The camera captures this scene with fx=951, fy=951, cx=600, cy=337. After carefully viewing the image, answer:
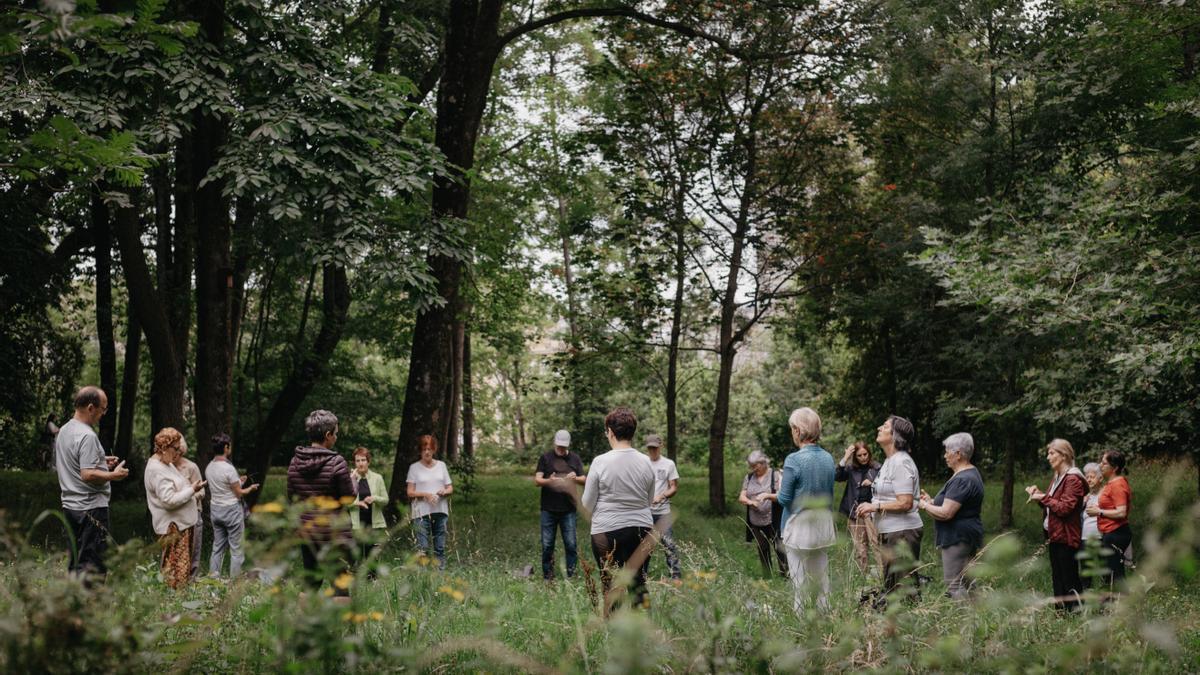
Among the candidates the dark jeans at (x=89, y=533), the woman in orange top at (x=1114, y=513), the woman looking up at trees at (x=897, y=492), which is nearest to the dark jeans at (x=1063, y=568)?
the woman in orange top at (x=1114, y=513)

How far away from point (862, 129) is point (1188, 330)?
36.1 ft

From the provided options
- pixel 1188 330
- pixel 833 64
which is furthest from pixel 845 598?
pixel 833 64

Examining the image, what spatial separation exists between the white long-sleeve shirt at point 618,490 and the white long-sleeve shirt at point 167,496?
13.6ft

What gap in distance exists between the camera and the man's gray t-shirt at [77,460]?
7.64 m

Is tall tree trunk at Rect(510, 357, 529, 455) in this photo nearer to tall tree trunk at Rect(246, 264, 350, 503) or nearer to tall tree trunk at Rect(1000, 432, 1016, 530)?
tall tree trunk at Rect(246, 264, 350, 503)

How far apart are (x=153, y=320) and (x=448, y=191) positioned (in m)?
4.74

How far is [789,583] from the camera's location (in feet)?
19.9

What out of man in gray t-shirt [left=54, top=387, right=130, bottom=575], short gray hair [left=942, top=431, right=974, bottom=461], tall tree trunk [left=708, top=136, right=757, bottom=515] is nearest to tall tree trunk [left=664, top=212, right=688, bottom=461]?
tall tree trunk [left=708, top=136, right=757, bottom=515]

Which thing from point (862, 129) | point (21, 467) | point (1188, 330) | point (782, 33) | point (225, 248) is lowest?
point (21, 467)

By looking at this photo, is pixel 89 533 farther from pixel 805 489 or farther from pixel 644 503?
pixel 805 489

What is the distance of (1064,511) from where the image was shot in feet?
27.7

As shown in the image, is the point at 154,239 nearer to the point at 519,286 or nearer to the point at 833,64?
the point at 519,286

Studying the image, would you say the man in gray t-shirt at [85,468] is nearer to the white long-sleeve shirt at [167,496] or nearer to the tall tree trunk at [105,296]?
the white long-sleeve shirt at [167,496]

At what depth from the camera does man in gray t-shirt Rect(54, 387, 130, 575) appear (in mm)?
7582
